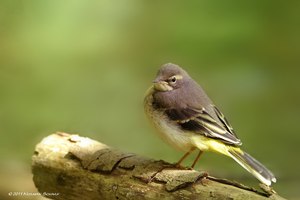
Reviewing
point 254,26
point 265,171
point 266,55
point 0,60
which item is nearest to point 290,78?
point 266,55

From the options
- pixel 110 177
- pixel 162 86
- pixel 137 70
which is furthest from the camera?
pixel 137 70

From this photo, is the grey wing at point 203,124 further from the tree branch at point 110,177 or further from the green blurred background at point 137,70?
the green blurred background at point 137,70

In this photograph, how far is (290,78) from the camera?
7.09 meters

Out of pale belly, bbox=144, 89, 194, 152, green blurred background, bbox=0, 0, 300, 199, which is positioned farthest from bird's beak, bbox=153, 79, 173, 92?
green blurred background, bbox=0, 0, 300, 199

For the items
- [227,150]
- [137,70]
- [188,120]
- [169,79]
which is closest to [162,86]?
[169,79]

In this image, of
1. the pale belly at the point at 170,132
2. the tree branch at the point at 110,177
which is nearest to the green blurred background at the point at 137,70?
the tree branch at the point at 110,177

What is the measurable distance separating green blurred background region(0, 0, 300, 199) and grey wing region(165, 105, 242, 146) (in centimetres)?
159

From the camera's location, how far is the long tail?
306cm

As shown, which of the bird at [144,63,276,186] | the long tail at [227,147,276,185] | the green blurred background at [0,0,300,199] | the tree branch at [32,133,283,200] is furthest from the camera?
the green blurred background at [0,0,300,199]

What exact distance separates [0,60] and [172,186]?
5.06 m

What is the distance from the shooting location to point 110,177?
10.1 ft

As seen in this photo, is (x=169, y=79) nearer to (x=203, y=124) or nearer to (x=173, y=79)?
(x=173, y=79)

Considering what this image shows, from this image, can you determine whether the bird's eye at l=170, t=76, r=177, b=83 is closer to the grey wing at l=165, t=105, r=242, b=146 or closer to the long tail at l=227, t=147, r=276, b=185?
the grey wing at l=165, t=105, r=242, b=146

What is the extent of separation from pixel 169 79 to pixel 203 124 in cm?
34
